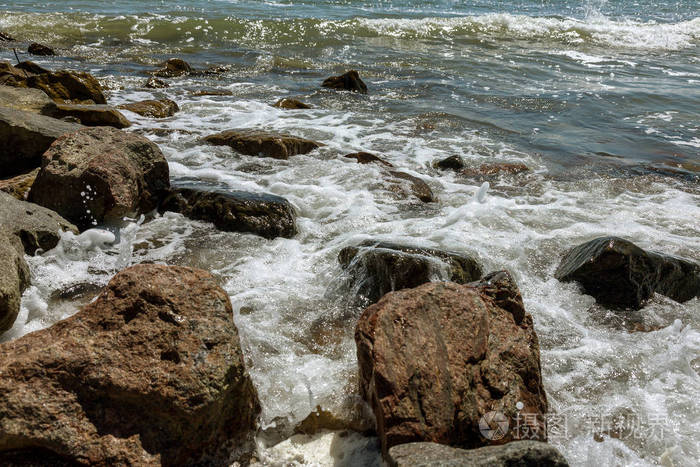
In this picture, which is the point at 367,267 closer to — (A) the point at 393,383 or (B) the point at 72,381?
(A) the point at 393,383

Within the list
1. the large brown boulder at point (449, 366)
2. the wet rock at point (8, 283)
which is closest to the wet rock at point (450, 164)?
the large brown boulder at point (449, 366)

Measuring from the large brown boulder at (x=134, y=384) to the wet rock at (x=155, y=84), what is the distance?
27.8 feet

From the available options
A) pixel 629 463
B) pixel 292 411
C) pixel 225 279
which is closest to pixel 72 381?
pixel 292 411

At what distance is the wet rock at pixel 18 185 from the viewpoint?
15.1 feet

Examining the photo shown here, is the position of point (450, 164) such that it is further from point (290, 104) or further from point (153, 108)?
point (153, 108)

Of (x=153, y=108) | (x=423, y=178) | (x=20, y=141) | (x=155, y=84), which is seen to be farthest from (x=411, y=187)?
(x=155, y=84)

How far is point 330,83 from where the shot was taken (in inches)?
425

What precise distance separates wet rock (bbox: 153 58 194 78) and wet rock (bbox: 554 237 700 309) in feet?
31.2

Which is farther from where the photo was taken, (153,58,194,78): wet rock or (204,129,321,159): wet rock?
(153,58,194,78): wet rock

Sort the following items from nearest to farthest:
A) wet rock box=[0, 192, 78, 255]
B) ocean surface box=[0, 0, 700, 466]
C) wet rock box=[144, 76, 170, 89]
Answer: ocean surface box=[0, 0, 700, 466] → wet rock box=[0, 192, 78, 255] → wet rock box=[144, 76, 170, 89]

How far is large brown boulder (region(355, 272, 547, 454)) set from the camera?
2.49 metres

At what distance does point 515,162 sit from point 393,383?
547 centimetres

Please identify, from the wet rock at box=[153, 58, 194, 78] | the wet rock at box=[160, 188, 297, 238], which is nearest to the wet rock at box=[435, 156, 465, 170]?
the wet rock at box=[160, 188, 297, 238]

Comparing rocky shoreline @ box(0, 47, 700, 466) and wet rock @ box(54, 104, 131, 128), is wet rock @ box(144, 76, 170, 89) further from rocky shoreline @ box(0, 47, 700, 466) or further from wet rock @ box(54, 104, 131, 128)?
rocky shoreline @ box(0, 47, 700, 466)
